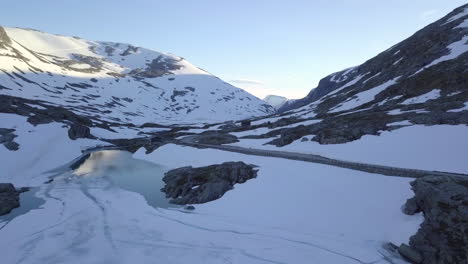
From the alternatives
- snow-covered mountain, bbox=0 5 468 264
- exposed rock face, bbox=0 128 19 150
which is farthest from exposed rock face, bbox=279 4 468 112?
exposed rock face, bbox=0 128 19 150

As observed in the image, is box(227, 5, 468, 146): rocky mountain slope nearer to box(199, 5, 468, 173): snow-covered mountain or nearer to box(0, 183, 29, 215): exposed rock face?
box(199, 5, 468, 173): snow-covered mountain

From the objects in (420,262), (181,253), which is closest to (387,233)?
(420,262)

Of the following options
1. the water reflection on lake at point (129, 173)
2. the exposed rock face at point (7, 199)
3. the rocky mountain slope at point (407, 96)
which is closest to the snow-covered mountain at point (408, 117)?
the rocky mountain slope at point (407, 96)

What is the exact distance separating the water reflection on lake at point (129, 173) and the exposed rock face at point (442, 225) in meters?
20.6

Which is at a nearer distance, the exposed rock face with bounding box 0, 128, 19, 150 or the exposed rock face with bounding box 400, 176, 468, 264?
the exposed rock face with bounding box 400, 176, 468, 264

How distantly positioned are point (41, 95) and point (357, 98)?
12341 cm

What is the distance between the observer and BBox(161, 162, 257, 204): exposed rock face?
3203cm

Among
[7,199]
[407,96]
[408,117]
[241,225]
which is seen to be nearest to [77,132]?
[7,199]

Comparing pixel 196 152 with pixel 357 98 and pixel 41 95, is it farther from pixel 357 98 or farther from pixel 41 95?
pixel 41 95

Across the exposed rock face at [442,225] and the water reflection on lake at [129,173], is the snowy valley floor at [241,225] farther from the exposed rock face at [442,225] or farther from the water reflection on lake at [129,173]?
the water reflection on lake at [129,173]

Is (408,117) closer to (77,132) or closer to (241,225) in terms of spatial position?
(241,225)

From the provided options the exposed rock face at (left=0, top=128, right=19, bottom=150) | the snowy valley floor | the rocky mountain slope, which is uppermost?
the rocky mountain slope

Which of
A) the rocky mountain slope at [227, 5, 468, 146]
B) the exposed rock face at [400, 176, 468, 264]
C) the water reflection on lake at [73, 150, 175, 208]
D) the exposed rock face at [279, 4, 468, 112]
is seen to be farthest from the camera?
the exposed rock face at [279, 4, 468, 112]

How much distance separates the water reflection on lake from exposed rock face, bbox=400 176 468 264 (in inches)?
811
